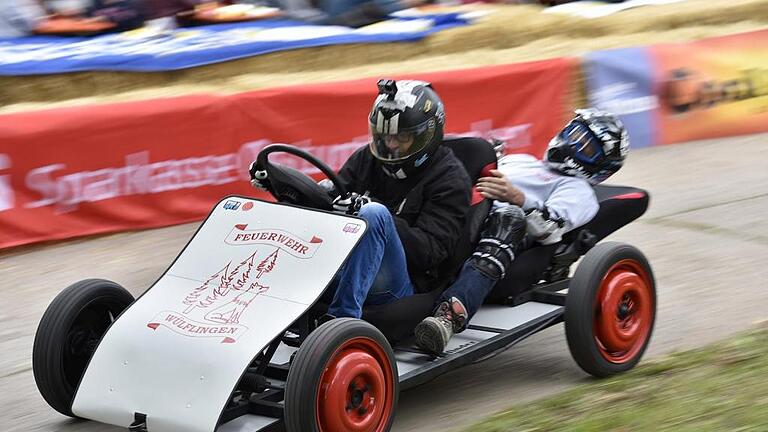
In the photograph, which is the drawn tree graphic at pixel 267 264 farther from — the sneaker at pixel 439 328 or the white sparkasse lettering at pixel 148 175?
the white sparkasse lettering at pixel 148 175

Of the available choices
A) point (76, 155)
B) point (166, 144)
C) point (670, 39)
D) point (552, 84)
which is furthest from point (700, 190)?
point (76, 155)

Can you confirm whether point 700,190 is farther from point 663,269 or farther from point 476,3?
point 476,3

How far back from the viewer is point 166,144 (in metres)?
8.20

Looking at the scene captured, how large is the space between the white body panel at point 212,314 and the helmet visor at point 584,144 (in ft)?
4.94

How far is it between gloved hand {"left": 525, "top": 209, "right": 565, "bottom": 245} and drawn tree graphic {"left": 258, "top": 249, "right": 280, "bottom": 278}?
122 cm

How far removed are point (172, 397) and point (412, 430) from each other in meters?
1.01

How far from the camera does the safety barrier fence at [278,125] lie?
777 cm

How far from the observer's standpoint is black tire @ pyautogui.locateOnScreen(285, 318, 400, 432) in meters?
4.11

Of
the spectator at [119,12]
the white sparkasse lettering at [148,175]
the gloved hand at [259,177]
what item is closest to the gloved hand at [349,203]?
the gloved hand at [259,177]

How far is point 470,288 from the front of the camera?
5.01 metres

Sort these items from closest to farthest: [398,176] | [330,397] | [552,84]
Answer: [330,397]
[398,176]
[552,84]

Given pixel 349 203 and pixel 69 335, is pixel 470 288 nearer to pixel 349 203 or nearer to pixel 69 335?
pixel 349 203

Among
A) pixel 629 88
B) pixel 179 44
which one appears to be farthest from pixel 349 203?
pixel 629 88

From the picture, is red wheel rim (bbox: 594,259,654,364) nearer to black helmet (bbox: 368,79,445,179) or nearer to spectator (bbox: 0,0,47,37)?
black helmet (bbox: 368,79,445,179)
